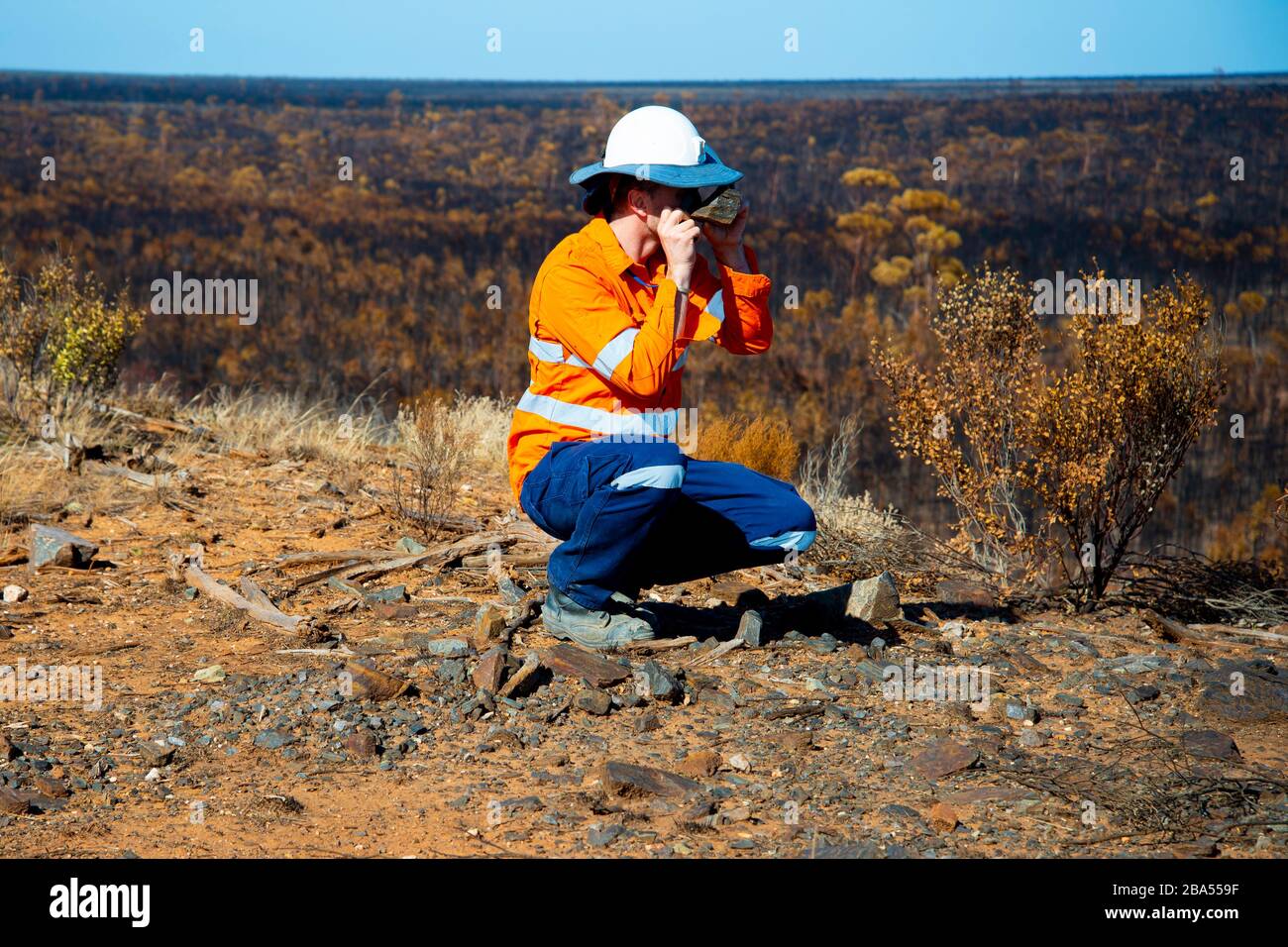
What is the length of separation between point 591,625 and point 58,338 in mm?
5339

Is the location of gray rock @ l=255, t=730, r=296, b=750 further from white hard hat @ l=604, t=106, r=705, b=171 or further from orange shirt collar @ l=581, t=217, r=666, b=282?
white hard hat @ l=604, t=106, r=705, b=171

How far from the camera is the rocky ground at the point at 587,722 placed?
10.0ft

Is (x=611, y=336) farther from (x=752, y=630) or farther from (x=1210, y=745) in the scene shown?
(x=1210, y=745)

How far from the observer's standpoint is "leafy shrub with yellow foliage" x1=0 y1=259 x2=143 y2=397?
777 centimetres

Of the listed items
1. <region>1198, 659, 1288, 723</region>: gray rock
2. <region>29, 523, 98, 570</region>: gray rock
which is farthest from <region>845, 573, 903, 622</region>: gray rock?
<region>29, 523, 98, 570</region>: gray rock

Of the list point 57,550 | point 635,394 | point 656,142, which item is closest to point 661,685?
point 635,394

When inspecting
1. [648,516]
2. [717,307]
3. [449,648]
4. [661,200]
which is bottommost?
[449,648]

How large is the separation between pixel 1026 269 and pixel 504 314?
40.9 ft

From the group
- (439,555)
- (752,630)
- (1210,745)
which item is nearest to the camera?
(1210,745)

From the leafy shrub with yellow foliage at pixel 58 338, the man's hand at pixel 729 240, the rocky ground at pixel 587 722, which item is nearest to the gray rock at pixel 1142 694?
the rocky ground at pixel 587 722

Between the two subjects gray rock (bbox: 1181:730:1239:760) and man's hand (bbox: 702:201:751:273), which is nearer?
gray rock (bbox: 1181:730:1239:760)

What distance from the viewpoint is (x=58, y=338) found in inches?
316

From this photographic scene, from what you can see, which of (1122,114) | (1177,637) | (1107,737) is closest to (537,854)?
(1107,737)

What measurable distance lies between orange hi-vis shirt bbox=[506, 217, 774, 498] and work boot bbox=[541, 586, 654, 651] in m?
0.45
